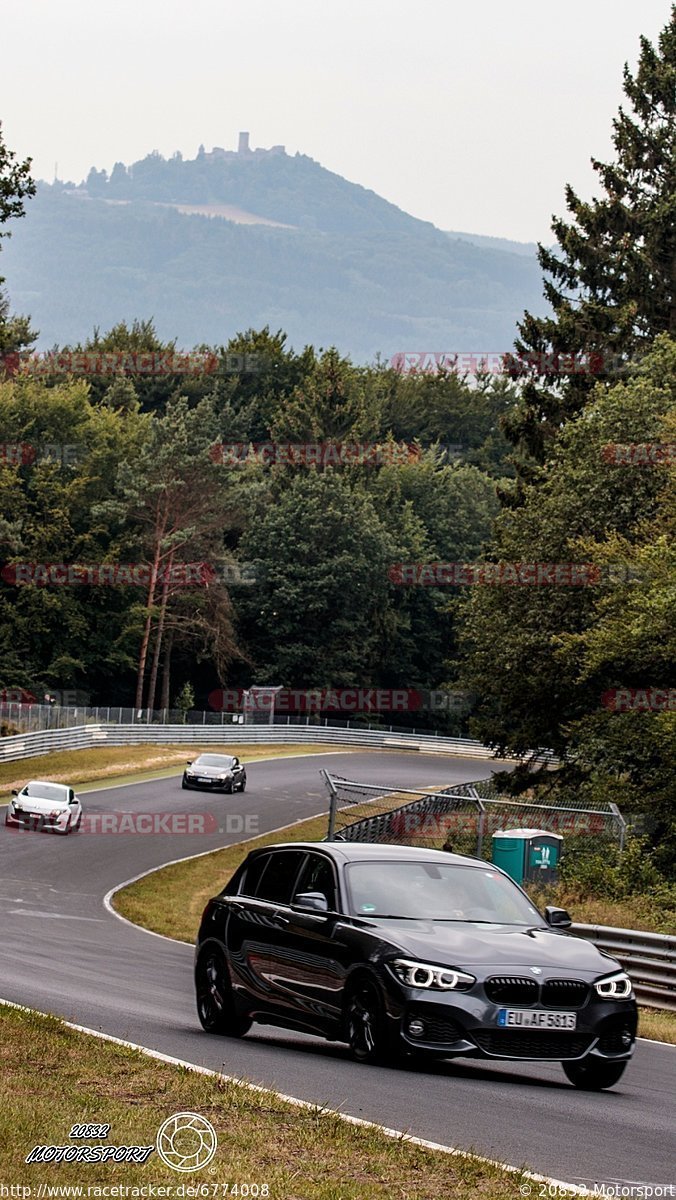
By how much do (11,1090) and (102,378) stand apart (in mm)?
104335

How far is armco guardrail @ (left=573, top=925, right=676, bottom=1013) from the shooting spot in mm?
17641

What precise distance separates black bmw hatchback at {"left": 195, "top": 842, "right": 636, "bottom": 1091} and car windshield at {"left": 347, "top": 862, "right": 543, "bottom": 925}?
0.04 ft

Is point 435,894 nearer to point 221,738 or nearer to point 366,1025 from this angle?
point 366,1025

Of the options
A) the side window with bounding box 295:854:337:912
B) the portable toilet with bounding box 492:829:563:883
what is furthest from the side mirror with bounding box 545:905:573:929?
the portable toilet with bounding box 492:829:563:883

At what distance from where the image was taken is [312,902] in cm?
1130

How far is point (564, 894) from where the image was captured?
906 inches

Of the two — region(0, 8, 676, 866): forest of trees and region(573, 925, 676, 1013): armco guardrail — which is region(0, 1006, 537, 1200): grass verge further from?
region(0, 8, 676, 866): forest of trees

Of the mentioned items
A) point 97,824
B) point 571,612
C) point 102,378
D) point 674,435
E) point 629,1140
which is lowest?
point 97,824

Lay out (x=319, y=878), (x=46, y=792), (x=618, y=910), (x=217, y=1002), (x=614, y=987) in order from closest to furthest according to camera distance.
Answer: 1. (x=614, y=987)
2. (x=319, y=878)
3. (x=217, y=1002)
4. (x=618, y=910)
5. (x=46, y=792)

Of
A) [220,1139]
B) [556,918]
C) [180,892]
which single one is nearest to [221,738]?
[180,892]

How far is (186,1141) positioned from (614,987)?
12.9 feet

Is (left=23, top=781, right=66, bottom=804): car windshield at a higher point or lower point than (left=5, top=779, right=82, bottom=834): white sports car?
higher

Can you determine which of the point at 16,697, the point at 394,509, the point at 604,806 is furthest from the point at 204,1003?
the point at 394,509

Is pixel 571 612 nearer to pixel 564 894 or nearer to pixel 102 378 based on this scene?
pixel 564 894
